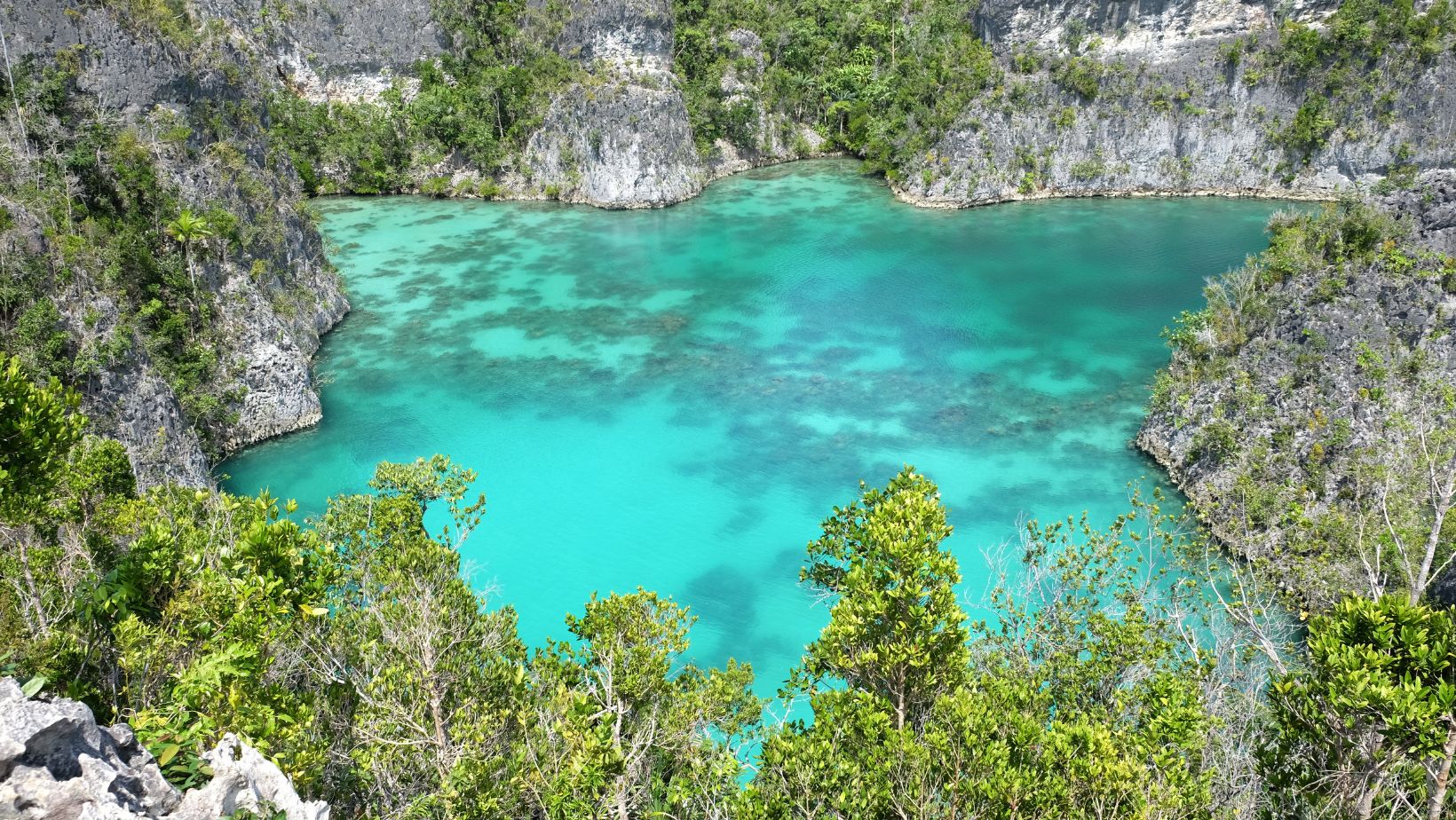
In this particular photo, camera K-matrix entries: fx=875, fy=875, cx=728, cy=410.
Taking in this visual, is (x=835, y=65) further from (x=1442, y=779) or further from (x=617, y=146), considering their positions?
(x=1442, y=779)

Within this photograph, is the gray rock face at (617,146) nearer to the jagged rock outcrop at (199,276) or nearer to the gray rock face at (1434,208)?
the jagged rock outcrop at (199,276)

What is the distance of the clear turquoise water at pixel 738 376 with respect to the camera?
25.6 m

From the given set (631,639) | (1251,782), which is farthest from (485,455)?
(1251,782)

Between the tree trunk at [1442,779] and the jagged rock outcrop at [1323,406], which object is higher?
the tree trunk at [1442,779]

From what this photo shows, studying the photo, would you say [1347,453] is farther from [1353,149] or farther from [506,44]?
[506,44]

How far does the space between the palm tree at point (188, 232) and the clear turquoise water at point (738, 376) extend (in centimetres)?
654

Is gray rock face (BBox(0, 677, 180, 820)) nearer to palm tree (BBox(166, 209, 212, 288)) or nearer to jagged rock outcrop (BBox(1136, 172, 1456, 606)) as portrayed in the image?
jagged rock outcrop (BBox(1136, 172, 1456, 606))

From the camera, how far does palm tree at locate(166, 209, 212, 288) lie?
2809cm

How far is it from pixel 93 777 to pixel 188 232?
2507 cm

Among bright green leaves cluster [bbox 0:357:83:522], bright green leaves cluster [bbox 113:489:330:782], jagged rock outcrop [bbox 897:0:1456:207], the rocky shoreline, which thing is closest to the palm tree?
the rocky shoreline

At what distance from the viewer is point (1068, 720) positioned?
12266 mm

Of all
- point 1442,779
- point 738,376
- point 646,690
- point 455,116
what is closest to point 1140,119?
point 738,376

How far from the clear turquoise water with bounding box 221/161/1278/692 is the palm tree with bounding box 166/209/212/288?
21.5 ft

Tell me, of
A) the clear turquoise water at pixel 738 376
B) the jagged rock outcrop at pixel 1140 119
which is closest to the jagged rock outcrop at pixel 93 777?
the clear turquoise water at pixel 738 376
